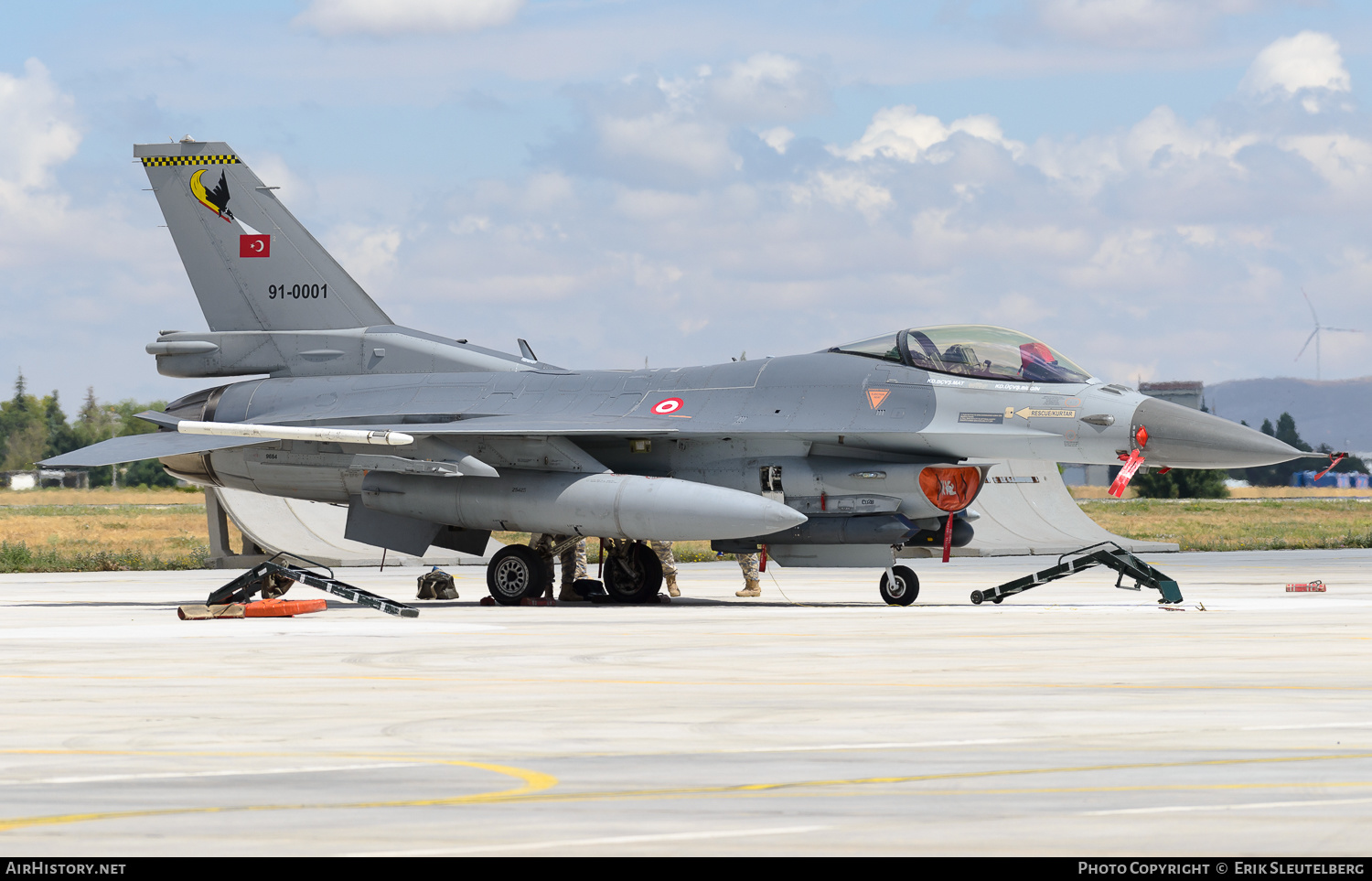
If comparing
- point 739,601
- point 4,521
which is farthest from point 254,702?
point 4,521

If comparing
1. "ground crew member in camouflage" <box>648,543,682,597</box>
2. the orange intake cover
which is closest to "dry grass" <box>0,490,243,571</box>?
"ground crew member in camouflage" <box>648,543,682,597</box>

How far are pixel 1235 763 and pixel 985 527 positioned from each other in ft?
95.1

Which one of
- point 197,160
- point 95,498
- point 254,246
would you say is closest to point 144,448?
point 254,246

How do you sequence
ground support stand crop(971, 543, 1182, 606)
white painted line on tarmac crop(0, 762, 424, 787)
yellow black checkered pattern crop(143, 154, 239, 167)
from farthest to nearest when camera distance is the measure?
yellow black checkered pattern crop(143, 154, 239, 167) → ground support stand crop(971, 543, 1182, 606) → white painted line on tarmac crop(0, 762, 424, 787)

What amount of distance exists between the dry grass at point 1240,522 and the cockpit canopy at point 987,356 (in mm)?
19429

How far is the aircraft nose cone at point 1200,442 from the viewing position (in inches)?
692

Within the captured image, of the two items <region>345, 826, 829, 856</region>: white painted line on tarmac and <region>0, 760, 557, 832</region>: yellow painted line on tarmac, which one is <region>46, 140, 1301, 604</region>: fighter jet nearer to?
<region>0, 760, 557, 832</region>: yellow painted line on tarmac

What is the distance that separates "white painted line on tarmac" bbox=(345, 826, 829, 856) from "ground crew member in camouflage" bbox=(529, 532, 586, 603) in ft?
48.9

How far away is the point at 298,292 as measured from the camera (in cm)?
2278

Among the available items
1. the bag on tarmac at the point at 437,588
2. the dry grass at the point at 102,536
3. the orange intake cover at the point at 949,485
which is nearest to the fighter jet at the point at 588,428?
the orange intake cover at the point at 949,485

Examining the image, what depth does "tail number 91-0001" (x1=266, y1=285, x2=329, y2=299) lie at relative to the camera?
22766mm

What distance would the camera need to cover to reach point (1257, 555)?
106 ft

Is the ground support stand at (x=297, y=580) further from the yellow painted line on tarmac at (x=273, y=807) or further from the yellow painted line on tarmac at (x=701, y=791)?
the yellow painted line on tarmac at (x=273, y=807)
